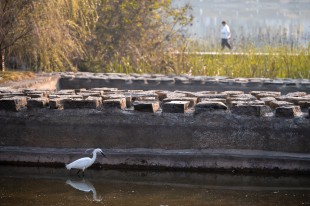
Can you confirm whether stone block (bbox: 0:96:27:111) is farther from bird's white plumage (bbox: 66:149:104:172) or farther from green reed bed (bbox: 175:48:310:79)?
green reed bed (bbox: 175:48:310:79)

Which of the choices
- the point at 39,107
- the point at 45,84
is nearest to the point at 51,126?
the point at 39,107

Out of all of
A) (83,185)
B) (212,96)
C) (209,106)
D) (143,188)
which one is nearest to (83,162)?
(83,185)

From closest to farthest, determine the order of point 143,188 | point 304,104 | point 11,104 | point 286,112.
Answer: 1. point 143,188
2. point 286,112
3. point 11,104
4. point 304,104

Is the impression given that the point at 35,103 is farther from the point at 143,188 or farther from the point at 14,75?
the point at 14,75

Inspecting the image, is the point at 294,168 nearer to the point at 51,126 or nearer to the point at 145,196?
the point at 145,196

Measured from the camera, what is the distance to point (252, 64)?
1549cm

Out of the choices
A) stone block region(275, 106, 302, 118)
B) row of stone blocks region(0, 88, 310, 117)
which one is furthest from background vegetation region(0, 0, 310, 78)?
stone block region(275, 106, 302, 118)

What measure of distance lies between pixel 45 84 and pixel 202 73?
4.60 meters

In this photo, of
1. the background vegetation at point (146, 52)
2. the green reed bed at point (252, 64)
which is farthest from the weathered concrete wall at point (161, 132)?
the green reed bed at point (252, 64)

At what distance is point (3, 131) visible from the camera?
8.75 metres

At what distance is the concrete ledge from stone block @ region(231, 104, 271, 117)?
1.31 feet

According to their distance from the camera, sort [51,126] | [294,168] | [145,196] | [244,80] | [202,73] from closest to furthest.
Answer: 1. [145,196]
2. [294,168]
3. [51,126]
4. [244,80]
5. [202,73]

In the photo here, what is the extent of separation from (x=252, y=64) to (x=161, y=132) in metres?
7.36

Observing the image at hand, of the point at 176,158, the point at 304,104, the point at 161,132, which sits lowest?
the point at 176,158
